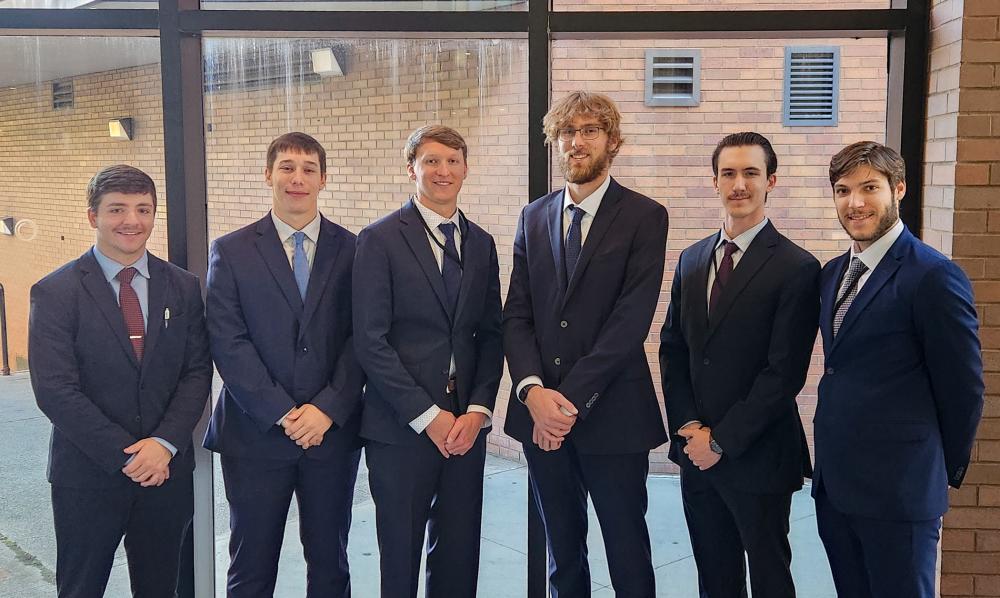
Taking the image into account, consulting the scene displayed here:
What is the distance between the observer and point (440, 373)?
243 centimetres

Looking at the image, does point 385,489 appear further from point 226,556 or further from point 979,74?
point 979,74

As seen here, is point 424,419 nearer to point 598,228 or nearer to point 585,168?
point 598,228

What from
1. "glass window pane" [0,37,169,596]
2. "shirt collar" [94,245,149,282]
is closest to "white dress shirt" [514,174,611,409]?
"shirt collar" [94,245,149,282]

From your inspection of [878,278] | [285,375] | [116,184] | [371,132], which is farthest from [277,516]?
[878,278]

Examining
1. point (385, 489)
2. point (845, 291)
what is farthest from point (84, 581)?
point (845, 291)

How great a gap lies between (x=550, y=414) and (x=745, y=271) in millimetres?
691

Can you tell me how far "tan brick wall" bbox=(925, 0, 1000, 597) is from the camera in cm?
258

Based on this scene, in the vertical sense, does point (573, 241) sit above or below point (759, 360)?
above

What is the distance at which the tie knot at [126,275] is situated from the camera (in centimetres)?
243

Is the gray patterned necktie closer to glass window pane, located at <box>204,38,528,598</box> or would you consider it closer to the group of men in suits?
the group of men in suits

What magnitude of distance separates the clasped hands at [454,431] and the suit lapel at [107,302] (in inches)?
35.0

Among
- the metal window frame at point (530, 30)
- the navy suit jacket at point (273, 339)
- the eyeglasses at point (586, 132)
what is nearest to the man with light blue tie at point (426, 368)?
the navy suit jacket at point (273, 339)

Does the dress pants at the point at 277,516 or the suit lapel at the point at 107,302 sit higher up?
the suit lapel at the point at 107,302

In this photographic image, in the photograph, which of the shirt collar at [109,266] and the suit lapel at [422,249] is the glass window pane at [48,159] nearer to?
the shirt collar at [109,266]
